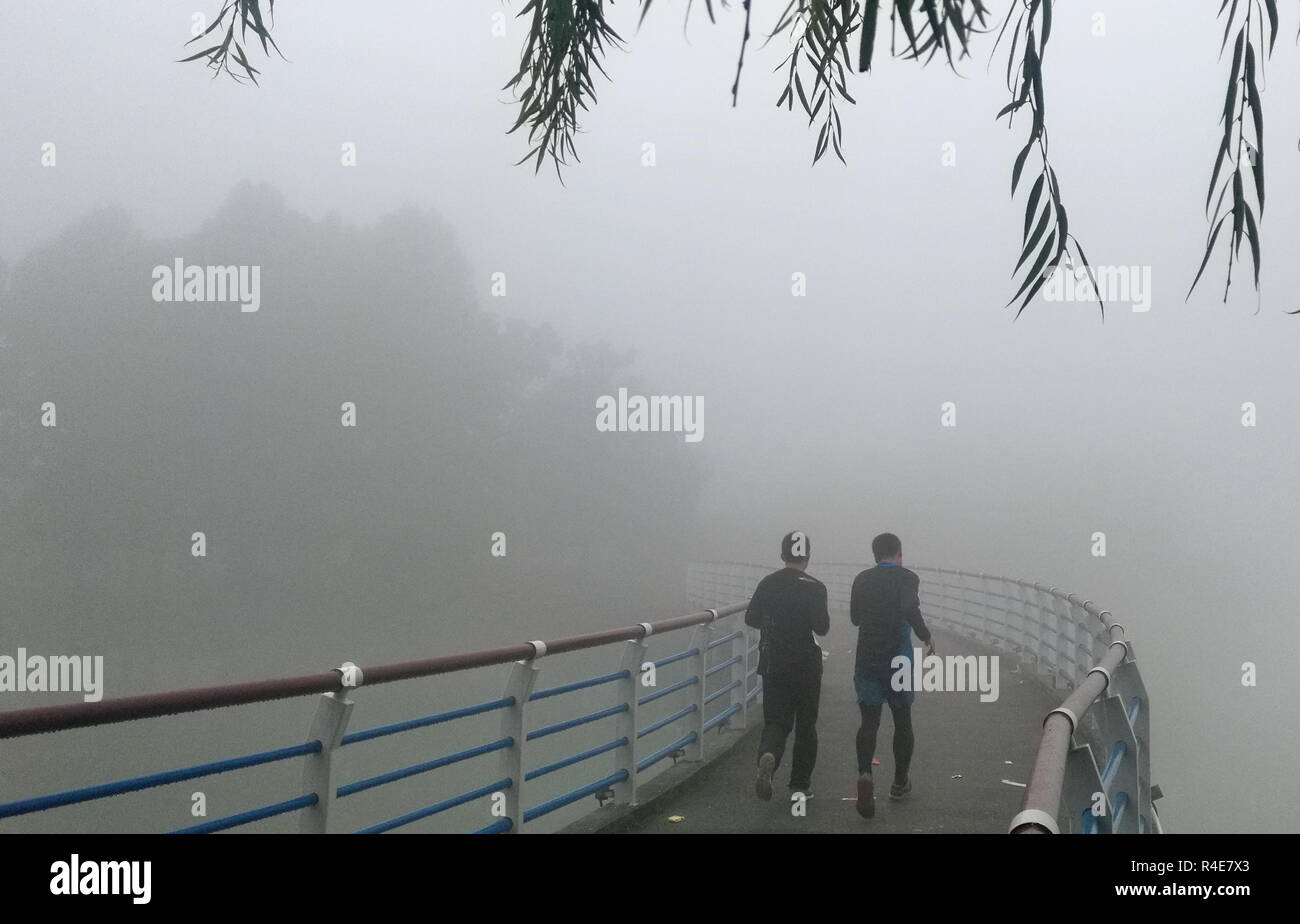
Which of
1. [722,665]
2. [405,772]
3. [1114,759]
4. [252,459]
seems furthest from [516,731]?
[252,459]

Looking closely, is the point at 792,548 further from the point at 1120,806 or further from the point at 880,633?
the point at 1120,806

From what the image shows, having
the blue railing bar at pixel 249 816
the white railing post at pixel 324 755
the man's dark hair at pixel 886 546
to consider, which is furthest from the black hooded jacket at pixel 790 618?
the blue railing bar at pixel 249 816

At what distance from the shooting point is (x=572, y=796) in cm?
566

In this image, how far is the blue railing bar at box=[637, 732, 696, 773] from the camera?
6.86 m

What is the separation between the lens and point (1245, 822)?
10562 centimetres

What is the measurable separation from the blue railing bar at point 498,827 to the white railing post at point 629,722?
4.73 feet

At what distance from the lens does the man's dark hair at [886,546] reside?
243 inches

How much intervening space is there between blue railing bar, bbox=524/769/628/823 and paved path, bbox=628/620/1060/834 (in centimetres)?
28

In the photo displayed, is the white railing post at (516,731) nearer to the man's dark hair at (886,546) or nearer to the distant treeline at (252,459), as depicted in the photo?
the man's dark hair at (886,546)

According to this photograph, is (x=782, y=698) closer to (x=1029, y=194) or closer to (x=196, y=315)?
(x=1029, y=194)

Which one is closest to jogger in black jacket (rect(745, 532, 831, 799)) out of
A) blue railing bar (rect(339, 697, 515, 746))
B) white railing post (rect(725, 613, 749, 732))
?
blue railing bar (rect(339, 697, 515, 746))

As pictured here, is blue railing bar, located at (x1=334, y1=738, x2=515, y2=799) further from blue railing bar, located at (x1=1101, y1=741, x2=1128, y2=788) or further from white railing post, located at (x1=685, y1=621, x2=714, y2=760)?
white railing post, located at (x1=685, y1=621, x2=714, y2=760)

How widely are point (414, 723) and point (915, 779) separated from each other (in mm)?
4111
